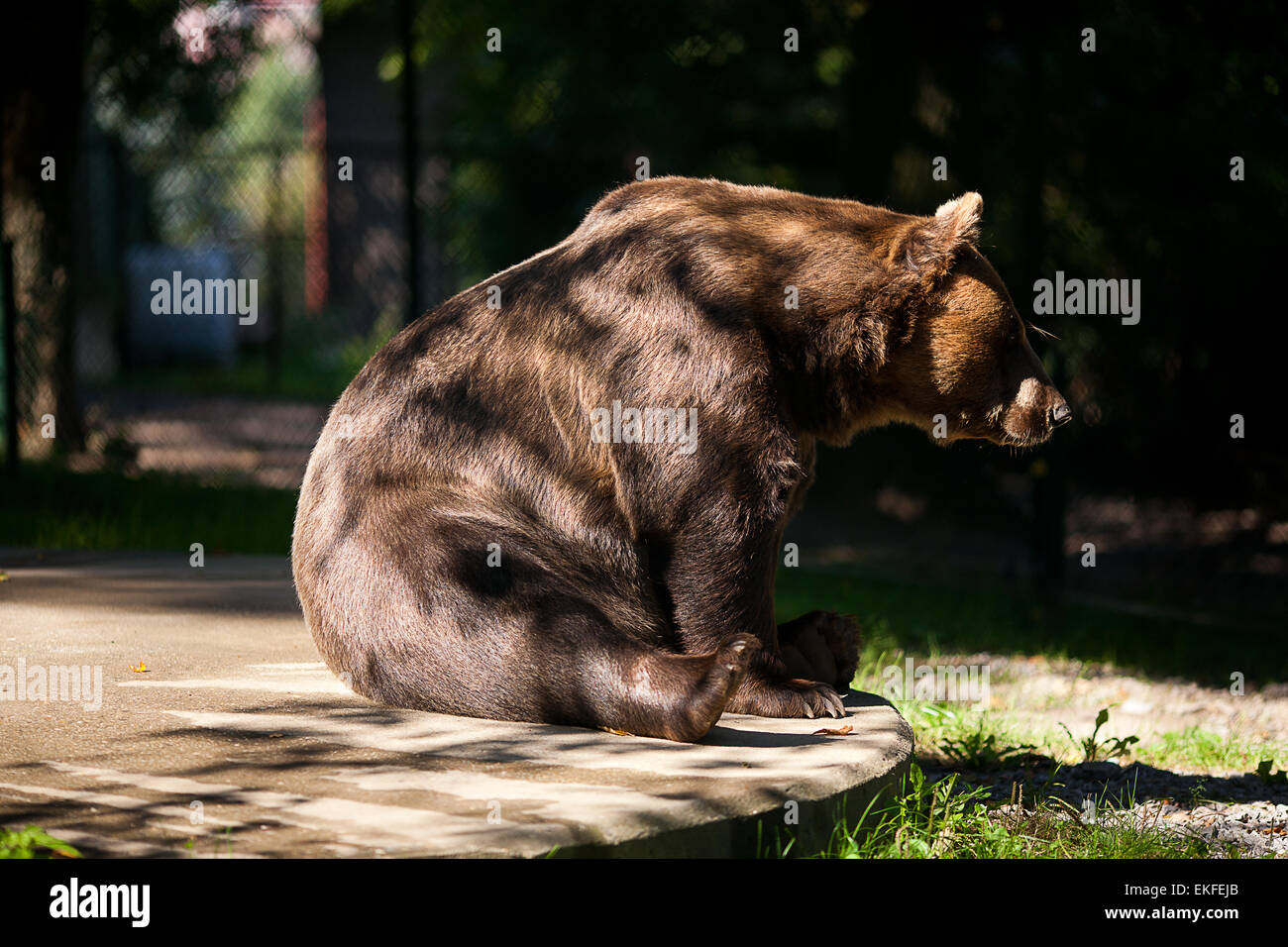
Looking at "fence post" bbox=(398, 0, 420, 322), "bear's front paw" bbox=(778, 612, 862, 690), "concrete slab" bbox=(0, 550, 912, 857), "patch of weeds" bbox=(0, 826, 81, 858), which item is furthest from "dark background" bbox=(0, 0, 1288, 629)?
"patch of weeds" bbox=(0, 826, 81, 858)

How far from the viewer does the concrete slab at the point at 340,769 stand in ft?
10.7

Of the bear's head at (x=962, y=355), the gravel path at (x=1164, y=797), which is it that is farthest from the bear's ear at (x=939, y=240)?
the gravel path at (x=1164, y=797)

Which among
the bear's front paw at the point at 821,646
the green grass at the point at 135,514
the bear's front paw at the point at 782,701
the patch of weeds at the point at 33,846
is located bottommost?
the patch of weeds at the point at 33,846

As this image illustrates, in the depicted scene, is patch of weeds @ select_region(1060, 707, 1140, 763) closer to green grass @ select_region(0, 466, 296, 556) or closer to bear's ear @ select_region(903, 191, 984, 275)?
bear's ear @ select_region(903, 191, 984, 275)

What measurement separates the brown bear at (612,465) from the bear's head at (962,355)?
2 centimetres

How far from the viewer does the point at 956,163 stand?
466 inches

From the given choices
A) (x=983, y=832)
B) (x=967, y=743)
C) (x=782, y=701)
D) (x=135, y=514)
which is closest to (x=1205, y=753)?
(x=967, y=743)

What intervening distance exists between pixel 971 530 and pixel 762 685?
26.2 feet

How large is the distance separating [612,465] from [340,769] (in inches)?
48.3

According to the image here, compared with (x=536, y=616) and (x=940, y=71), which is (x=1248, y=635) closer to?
(x=940, y=71)

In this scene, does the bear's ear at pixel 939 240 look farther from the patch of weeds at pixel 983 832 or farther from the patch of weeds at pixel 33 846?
the patch of weeds at pixel 33 846

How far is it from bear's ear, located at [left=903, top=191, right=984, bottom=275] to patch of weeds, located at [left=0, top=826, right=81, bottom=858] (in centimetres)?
310

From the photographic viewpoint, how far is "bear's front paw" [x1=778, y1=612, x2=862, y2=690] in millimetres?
4766
